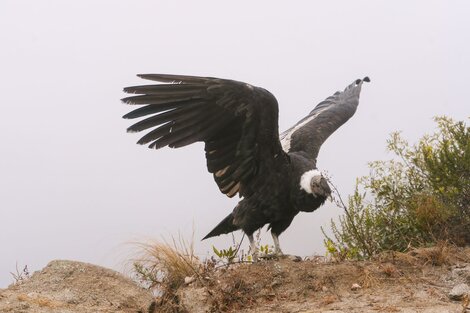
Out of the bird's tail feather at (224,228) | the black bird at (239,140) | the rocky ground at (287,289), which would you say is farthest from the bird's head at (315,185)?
the bird's tail feather at (224,228)

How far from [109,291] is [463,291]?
3.55 m

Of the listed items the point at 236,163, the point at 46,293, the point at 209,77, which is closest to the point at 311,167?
the point at 236,163

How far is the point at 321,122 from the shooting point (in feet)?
25.4

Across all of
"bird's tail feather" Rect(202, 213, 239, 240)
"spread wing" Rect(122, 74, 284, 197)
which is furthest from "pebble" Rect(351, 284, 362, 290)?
"bird's tail feather" Rect(202, 213, 239, 240)

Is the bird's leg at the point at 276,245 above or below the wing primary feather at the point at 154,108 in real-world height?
below

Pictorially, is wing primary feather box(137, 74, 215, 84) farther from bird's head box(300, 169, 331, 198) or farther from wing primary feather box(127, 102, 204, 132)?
bird's head box(300, 169, 331, 198)

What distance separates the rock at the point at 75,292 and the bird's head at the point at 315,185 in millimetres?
2053

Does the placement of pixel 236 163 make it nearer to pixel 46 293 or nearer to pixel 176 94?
pixel 176 94

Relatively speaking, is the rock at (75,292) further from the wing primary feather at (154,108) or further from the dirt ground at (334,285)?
the wing primary feather at (154,108)

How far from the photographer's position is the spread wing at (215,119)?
5.32 meters

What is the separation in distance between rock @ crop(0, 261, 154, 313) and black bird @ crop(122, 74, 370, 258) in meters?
1.42

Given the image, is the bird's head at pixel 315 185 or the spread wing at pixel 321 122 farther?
the spread wing at pixel 321 122

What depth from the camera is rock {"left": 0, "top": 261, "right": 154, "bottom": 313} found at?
17.7 feet

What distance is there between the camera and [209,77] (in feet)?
17.6
